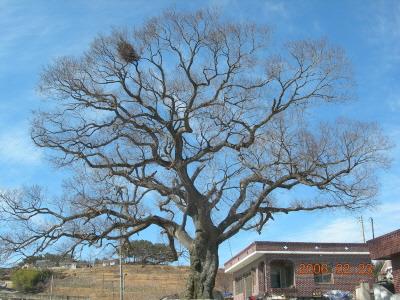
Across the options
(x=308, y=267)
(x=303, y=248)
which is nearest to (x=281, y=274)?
(x=308, y=267)

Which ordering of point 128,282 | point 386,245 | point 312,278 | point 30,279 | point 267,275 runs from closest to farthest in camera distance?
point 386,245 → point 312,278 → point 267,275 → point 30,279 → point 128,282

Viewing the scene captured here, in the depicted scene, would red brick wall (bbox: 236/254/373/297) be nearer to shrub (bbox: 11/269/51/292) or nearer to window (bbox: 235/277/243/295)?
window (bbox: 235/277/243/295)

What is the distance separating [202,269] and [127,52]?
374 inches

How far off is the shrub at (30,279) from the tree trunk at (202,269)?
38.8 m

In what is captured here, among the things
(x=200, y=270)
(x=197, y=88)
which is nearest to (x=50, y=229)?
(x=200, y=270)

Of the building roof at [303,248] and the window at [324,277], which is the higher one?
the building roof at [303,248]

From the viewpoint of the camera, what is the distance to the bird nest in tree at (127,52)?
22.7 m

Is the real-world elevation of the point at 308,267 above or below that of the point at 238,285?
above

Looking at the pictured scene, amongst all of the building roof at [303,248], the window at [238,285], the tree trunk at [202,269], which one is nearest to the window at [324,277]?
the building roof at [303,248]

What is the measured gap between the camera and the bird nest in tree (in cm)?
2270

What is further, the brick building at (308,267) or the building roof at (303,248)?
the building roof at (303,248)

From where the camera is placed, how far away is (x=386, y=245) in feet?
90.5

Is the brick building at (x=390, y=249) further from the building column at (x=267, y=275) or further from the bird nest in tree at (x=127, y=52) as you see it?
the building column at (x=267, y=275)

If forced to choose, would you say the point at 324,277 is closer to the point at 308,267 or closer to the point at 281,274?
the point at 308,267
